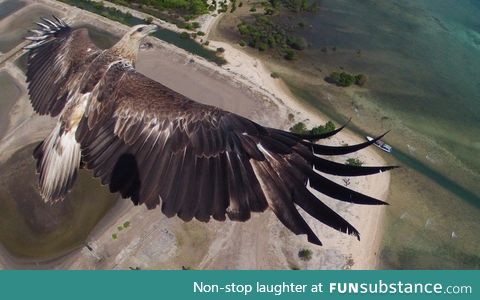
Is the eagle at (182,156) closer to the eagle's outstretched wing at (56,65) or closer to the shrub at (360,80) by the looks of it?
the eagle's outstretched wing at (56,65)

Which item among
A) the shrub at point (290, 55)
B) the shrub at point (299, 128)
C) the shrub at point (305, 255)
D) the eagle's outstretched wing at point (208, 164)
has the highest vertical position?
the eagle's outstretched wing at point (208, 164)

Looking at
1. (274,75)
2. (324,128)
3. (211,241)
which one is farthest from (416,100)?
(211,241)

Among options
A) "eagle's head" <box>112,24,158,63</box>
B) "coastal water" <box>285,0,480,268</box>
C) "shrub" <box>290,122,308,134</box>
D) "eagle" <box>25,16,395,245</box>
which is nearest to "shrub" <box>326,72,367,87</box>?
"coastal water" <box>285,0,480,268</box>

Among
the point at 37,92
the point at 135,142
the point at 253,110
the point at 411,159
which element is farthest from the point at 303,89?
the point at 135,142

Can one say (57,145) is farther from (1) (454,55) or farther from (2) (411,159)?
(1) (454,55)

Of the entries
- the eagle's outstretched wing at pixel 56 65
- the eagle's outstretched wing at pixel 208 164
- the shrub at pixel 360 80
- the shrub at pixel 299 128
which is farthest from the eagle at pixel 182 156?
the shrub at pixel 360 80

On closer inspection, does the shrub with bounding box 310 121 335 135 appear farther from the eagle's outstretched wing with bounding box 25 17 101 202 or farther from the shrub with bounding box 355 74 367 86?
the eagle's outstretched wing with bounding box 25 17 101 202

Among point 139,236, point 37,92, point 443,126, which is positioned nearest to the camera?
point 37,92
